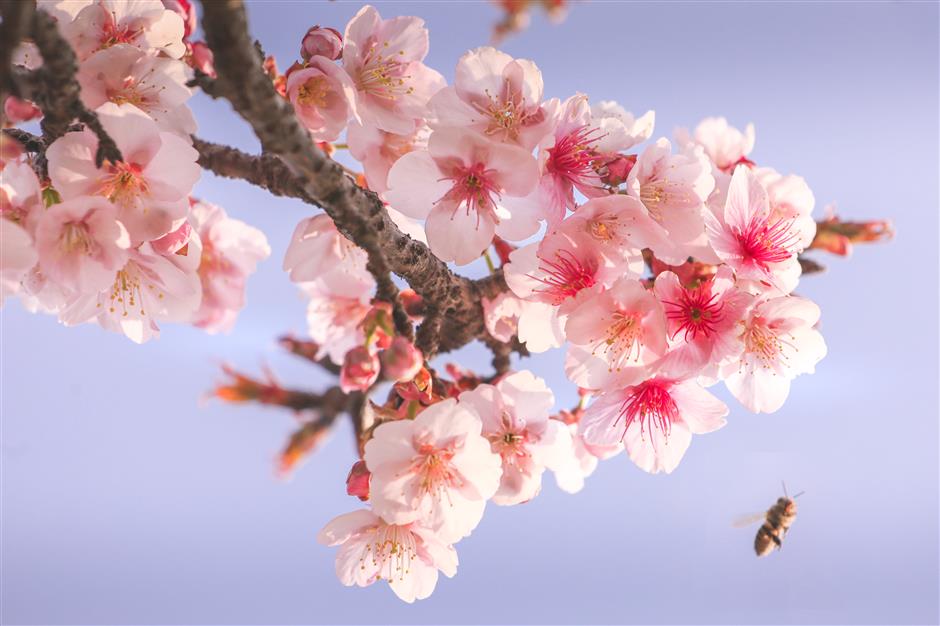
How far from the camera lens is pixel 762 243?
1317mm

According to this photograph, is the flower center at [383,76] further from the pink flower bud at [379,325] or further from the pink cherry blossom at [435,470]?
the pink cherry blossom at [435,470]

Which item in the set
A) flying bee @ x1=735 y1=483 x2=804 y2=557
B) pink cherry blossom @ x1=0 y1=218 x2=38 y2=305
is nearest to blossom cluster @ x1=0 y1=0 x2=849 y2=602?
pink cherry blossom @ x1=0 y1=218 x2=38 y2=305

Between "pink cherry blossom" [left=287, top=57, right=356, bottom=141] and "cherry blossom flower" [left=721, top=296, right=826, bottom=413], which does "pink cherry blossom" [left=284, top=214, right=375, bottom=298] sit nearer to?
"pink cherry blossom" [left=287, top=57, right=356, bottom=141]

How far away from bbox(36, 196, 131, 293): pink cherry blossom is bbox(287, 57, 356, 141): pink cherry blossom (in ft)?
1.32

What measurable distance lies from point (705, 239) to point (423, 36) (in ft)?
2.27

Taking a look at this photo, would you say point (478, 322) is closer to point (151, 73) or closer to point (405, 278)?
point (405, 278)

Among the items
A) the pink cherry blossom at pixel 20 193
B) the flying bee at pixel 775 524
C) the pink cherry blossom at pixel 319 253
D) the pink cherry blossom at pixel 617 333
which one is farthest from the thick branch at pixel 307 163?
the flying bee at pixel 775 524

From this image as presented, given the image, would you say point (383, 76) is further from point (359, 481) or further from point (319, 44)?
point (359, 481)

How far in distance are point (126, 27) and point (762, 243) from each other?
1.15m

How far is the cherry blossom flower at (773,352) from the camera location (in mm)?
1271

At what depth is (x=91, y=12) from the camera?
125cm

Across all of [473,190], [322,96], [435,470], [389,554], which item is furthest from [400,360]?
[322,96]

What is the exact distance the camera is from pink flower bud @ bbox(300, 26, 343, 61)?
4.54 ft

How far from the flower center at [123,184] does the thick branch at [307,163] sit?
0.91 ft
